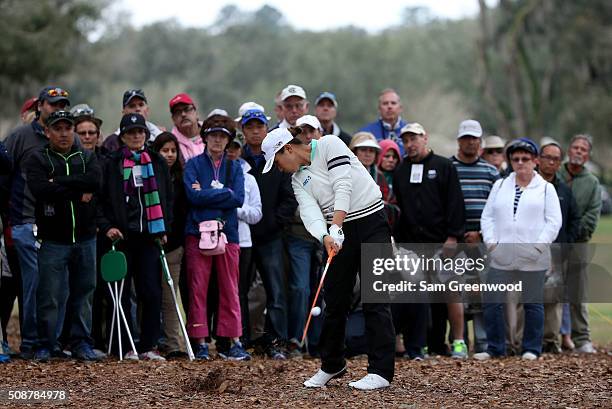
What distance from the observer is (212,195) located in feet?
36.4

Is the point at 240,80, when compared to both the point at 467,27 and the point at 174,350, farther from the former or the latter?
the point at 174,350

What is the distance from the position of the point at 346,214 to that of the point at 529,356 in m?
3.97

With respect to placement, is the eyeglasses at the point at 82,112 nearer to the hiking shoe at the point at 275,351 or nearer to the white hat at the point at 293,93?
the white hat at the point at 293,93

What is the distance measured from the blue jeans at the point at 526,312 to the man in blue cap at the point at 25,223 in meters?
4.59

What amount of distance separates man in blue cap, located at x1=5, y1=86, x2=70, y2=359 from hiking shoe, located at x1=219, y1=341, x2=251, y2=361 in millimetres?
1689

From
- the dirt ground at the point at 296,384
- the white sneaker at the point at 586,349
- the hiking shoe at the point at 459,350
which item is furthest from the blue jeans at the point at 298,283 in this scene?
the white sneaker at the point at 586,349

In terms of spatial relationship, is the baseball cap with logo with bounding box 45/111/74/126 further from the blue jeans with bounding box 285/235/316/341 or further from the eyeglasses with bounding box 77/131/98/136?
the blue jeans with bounding box 285/235/316/341

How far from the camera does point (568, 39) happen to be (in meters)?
48.9

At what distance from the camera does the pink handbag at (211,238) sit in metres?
11.1

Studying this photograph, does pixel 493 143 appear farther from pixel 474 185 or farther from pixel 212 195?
pixel 212 195

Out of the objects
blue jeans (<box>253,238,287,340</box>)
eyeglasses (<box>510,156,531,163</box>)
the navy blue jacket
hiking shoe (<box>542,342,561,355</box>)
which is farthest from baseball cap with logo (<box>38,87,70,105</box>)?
hiking shoe (<box>542,342,561,355</box>)

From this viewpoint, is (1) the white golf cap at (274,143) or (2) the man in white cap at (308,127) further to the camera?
(2) the man in white cap at (308,127)

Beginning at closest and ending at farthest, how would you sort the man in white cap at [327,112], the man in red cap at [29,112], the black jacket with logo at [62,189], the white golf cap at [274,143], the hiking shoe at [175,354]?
the white golf cap at [274,143] → the black jacket with logo at [62,189] → the hiking shoe at [175,354] → the man in red cap at [29,112] → the man in white cap at [327,112]

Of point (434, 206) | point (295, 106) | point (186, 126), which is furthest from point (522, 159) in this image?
point (186, 126)
